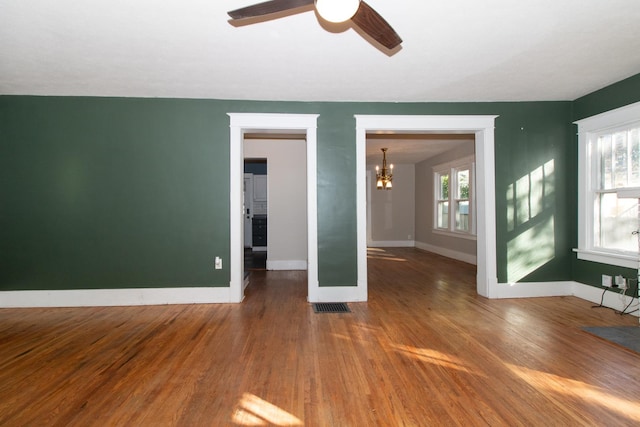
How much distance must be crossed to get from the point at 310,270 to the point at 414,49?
263cm

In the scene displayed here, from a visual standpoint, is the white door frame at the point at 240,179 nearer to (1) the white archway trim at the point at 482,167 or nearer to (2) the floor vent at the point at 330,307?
(2) the floor vent at the point at 330,307

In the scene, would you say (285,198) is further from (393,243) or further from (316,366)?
(393,243)

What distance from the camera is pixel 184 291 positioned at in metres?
3.96

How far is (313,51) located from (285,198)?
12.1ft

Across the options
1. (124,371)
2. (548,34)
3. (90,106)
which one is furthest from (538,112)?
(90,106)

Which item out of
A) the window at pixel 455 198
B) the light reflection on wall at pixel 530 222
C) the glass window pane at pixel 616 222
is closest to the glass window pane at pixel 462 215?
the window at pixel 455 198

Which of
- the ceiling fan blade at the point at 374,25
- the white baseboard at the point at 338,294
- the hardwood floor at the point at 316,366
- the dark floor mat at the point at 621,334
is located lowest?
the hardwood floor at the point at 316,366

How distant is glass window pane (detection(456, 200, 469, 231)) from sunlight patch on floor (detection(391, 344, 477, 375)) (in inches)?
206

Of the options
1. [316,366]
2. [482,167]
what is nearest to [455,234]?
[482,167]

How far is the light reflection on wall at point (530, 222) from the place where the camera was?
4195 mm

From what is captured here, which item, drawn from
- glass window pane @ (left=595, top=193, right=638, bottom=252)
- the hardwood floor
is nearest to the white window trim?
glass window pane @ (left=595, top=193, right=638, bottom=252)

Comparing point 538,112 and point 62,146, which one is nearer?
point 62,146

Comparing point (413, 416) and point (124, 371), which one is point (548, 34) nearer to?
point (413, 416)

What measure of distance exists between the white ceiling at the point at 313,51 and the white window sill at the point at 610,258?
1.90 metres
